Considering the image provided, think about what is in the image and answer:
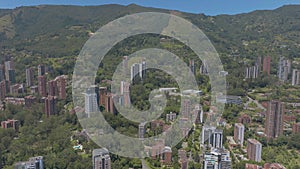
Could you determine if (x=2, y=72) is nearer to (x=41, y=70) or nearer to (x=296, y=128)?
(x=41, y=70)

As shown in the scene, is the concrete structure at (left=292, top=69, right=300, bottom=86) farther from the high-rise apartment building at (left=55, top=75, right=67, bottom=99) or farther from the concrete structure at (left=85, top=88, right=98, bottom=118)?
the high-rise apartment building at (left=55, top=75, right=67, bottom=99)

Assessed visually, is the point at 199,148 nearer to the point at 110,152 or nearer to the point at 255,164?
the point at 255,164

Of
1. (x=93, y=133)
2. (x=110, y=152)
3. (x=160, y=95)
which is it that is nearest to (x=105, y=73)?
(x=160, y=95)

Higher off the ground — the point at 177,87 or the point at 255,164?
the point at 177,87

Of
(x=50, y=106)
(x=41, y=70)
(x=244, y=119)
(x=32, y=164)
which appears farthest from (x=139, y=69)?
(x=32, y=164)

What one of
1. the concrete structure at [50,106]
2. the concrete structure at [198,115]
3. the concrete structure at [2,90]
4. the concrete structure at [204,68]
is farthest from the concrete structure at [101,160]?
the concrete structure at [204,68]
